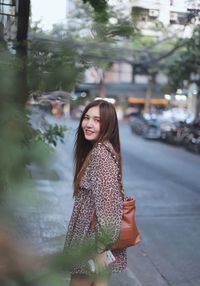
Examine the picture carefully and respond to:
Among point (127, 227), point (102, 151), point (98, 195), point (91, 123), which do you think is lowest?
point (127, 227)

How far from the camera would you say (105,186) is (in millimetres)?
2762

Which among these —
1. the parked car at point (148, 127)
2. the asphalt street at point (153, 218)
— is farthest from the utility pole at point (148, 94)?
the asphalt street at point (153, 218)

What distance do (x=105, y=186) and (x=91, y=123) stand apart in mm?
400

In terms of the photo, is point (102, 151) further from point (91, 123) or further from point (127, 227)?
point (127, 227)

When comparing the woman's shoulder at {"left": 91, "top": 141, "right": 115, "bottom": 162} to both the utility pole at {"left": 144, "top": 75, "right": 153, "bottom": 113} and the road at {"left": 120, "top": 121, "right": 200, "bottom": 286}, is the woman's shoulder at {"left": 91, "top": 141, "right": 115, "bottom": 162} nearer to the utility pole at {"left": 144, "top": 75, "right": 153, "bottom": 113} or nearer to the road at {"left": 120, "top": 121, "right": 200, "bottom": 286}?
the road at {"left": 120, "top": 121, "right": 200, "bottom": 286}

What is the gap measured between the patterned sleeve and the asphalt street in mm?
216

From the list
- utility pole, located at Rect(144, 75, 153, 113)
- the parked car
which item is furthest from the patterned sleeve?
utility pole, located at Rect(144, 75, 153, 113)

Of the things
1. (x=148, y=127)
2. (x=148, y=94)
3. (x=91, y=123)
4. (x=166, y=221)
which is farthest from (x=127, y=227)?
(x=148, y=94)

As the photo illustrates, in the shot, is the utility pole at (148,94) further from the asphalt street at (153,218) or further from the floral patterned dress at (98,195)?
the floral patterned dress at (98,195)

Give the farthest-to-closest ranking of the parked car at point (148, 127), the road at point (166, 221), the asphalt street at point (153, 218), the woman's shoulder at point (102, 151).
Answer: the parked car at point (148, 127) → the road at point (166, 221) → the woman's shoulder at point (102, 151) → the asphalt street at point (153, 218)

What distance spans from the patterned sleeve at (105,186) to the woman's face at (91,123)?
0.33 ft

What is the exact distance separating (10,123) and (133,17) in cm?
210

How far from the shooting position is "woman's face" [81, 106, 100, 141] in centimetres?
290

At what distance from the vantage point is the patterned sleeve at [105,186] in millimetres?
2736
